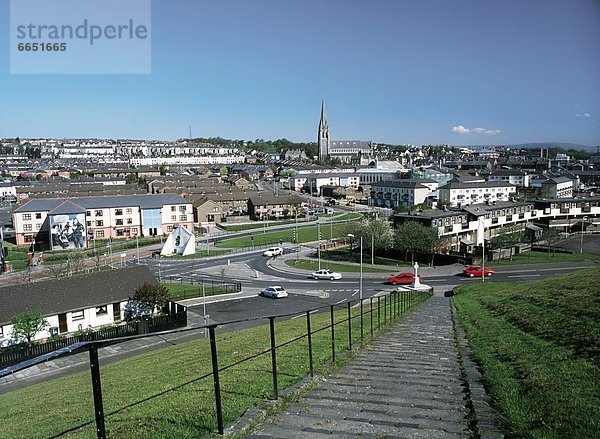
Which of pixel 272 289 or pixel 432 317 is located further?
pixel 272 289

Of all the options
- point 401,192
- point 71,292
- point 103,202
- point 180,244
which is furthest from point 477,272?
point 401,192

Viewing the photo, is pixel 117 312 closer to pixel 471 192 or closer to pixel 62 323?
pixel 62 323

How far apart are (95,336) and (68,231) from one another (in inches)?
1494

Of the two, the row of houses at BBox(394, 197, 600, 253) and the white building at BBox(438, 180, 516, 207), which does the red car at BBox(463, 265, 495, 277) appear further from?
the white building at BBox(438, 180, 516, 207)

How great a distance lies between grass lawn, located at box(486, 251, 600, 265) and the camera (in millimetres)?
41734

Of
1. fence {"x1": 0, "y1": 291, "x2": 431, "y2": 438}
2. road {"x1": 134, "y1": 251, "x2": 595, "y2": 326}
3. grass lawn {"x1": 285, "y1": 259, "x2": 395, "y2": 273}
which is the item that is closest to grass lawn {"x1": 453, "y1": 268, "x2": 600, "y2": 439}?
fence {"x1": 0, "y1": 291, "x2": 431, "y2": 438}

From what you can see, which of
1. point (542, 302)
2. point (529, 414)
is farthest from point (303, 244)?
point (529, 414)

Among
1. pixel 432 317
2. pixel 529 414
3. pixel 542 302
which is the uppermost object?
pixel 529 414

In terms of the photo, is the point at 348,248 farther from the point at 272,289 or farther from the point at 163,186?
the point at 163,186

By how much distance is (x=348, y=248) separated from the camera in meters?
53.4

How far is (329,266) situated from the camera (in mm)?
44375

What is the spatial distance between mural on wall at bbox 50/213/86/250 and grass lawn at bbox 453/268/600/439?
52.8 metres

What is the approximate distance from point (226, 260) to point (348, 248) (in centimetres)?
1376

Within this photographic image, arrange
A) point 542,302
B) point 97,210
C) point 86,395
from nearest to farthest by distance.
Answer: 1. point 86,395
2. point 542,302
3. point 97,210
